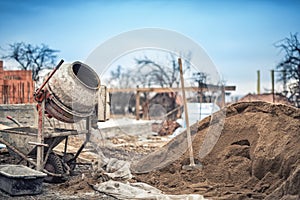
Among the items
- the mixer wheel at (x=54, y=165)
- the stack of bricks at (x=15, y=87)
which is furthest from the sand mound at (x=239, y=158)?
the stack of bricks at (x=15, y=87)

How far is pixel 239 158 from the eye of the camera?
7012 mm

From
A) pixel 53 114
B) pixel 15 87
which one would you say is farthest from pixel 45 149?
pixel 15 87

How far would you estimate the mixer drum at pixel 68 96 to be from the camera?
707cm

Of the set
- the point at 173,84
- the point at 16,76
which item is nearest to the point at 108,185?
the point at 16,76

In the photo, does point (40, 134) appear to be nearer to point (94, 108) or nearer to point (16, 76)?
point (94, 108)

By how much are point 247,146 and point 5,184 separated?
12.4 feet

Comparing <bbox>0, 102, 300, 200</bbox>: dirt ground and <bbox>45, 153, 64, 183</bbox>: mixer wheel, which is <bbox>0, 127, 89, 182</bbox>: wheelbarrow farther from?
<bbox>0, 102, 300, 200</bbox>: dirt ground

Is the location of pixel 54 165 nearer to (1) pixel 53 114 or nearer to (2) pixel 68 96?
(1) pixel 53 114

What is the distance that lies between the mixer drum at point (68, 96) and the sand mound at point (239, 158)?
1.43 metres

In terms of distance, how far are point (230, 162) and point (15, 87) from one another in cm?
858

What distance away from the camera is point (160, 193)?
6297 millimetres

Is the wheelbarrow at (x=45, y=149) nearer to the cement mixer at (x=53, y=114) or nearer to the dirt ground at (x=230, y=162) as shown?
the cement mixer at (x=53, y=114)

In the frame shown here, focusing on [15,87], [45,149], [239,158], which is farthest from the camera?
[15,87]

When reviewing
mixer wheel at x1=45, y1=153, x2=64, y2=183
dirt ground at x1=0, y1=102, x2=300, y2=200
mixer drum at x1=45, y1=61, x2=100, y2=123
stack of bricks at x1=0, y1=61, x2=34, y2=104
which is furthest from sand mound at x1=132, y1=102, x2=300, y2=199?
stack of bricks at x1=0, y1=61, x2=34, y2=104
